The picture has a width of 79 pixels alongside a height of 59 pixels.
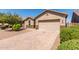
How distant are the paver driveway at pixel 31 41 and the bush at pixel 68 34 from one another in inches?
5.4

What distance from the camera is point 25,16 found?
139 inches

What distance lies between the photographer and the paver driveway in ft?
11.4

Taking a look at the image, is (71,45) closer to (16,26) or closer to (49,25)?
(49,25)

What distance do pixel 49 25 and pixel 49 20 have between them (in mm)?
97

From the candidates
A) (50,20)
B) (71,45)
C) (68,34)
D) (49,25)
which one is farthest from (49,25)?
(71,45)

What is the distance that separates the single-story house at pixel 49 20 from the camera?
11.3 feet

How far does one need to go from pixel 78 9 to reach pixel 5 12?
1.34m

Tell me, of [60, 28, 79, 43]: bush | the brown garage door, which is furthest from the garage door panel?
[60, 28, 79, 43]: bush

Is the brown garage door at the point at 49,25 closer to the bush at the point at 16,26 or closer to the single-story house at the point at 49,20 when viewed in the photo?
the single-story house at the point at 49,20

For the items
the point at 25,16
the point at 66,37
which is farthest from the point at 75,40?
the point at 25,16

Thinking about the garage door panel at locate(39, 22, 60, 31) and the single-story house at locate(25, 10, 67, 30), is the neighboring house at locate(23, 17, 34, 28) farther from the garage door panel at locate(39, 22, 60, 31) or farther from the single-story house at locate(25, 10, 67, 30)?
the garage door panel at locate(39, 22, 60, 31)

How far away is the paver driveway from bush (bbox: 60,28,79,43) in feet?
0.45

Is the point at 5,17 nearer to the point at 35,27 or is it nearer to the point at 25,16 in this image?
the point at 25,16
